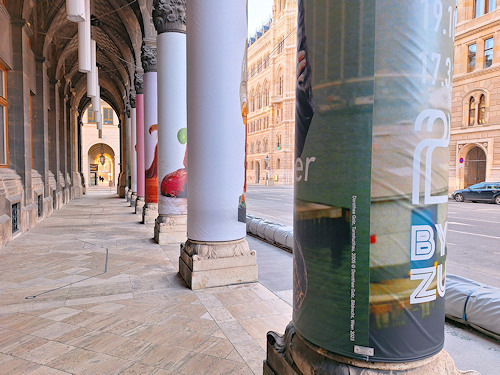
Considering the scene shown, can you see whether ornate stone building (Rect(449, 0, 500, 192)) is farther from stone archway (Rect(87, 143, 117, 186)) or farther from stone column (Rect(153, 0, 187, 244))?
stone archway (Rect(87, 143, 117, 186))

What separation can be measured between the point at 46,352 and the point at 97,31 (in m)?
19.3

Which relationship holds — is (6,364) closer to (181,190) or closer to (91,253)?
(91,253)

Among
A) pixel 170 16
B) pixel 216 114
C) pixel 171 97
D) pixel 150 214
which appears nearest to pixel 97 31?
pixel 150 214

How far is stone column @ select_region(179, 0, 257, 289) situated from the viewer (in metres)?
4.79

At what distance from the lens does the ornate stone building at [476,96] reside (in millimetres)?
24078

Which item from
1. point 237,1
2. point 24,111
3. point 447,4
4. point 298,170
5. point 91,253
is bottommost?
point 91,253

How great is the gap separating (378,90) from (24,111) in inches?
394

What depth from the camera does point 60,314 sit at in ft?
13.0

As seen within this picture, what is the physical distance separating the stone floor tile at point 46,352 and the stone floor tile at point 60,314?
Answer: 63cm

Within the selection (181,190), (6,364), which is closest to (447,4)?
(6,364)

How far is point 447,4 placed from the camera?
176 centimetres

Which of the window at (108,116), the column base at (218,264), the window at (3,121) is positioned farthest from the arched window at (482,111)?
the window at (108,116)

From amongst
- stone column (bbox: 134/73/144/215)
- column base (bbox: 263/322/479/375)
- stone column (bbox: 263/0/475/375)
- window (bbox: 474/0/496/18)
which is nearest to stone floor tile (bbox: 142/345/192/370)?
column base (bbox: 263/322/479/375)

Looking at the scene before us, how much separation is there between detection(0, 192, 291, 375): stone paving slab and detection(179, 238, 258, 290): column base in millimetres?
140
